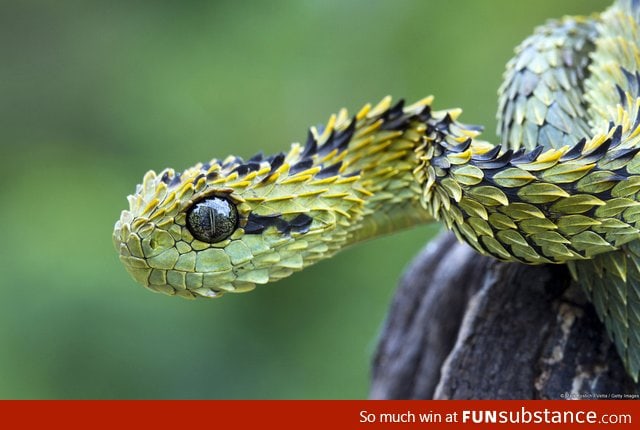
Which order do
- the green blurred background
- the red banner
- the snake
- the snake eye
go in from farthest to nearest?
1. the green blurred background
2. the red banner
3. the snake eye
4. the snake

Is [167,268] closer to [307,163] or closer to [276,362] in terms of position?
[307,163]

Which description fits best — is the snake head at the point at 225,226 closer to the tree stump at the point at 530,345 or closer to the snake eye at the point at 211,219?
the snake eye at the point at 211,219

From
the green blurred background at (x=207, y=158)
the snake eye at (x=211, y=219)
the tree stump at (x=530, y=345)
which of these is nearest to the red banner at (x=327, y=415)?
the tree stump at (x=530, y=345)

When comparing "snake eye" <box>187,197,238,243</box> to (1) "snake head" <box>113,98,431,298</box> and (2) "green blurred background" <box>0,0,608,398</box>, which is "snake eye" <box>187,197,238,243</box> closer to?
(1) "snake head" <box>113,98,431,298</box>

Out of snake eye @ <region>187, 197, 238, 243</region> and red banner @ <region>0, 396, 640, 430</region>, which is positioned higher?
snake eye @ <region>187, 197, 238, 243</region>

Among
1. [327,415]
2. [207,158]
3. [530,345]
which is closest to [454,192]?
[530,345]

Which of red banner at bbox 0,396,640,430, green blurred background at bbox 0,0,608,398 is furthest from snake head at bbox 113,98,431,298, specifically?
green blurred background at bbox 0,0,608,398
